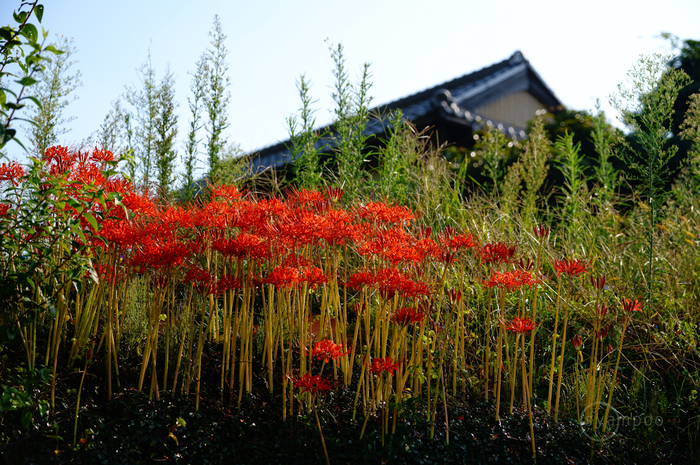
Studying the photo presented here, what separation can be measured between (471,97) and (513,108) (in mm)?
3339

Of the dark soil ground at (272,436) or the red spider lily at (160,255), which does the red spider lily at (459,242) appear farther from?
the red spider lily at (160,255)

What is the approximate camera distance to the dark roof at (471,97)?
10.5 meters

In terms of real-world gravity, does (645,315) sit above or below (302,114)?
below

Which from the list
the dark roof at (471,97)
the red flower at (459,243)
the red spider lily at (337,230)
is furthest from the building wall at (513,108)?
the red spider lily at (337,230)

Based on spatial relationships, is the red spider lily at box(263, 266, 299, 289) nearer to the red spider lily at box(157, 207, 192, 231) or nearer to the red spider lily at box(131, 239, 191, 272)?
the red spider lily at box(131, 239, 191, 272)

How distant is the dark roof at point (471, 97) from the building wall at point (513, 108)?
0.60 feet

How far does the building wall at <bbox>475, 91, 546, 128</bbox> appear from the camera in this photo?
15.1 metres

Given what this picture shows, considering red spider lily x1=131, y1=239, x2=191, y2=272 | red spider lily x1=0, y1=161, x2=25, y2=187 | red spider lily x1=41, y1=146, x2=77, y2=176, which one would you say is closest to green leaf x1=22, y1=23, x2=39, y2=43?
red spider lily x1=41, y1=146, x2=77, y2=176

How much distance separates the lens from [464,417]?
272 centimetres

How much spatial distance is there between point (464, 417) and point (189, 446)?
4.66ft

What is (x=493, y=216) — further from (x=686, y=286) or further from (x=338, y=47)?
(x=338, y=47)

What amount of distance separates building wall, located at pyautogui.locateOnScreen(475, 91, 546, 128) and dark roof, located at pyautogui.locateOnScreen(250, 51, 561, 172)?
18 centimetres

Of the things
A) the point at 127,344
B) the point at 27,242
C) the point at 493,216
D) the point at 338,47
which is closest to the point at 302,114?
the point at 338,47

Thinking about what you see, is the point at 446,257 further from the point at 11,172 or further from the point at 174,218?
the point at 11,172
